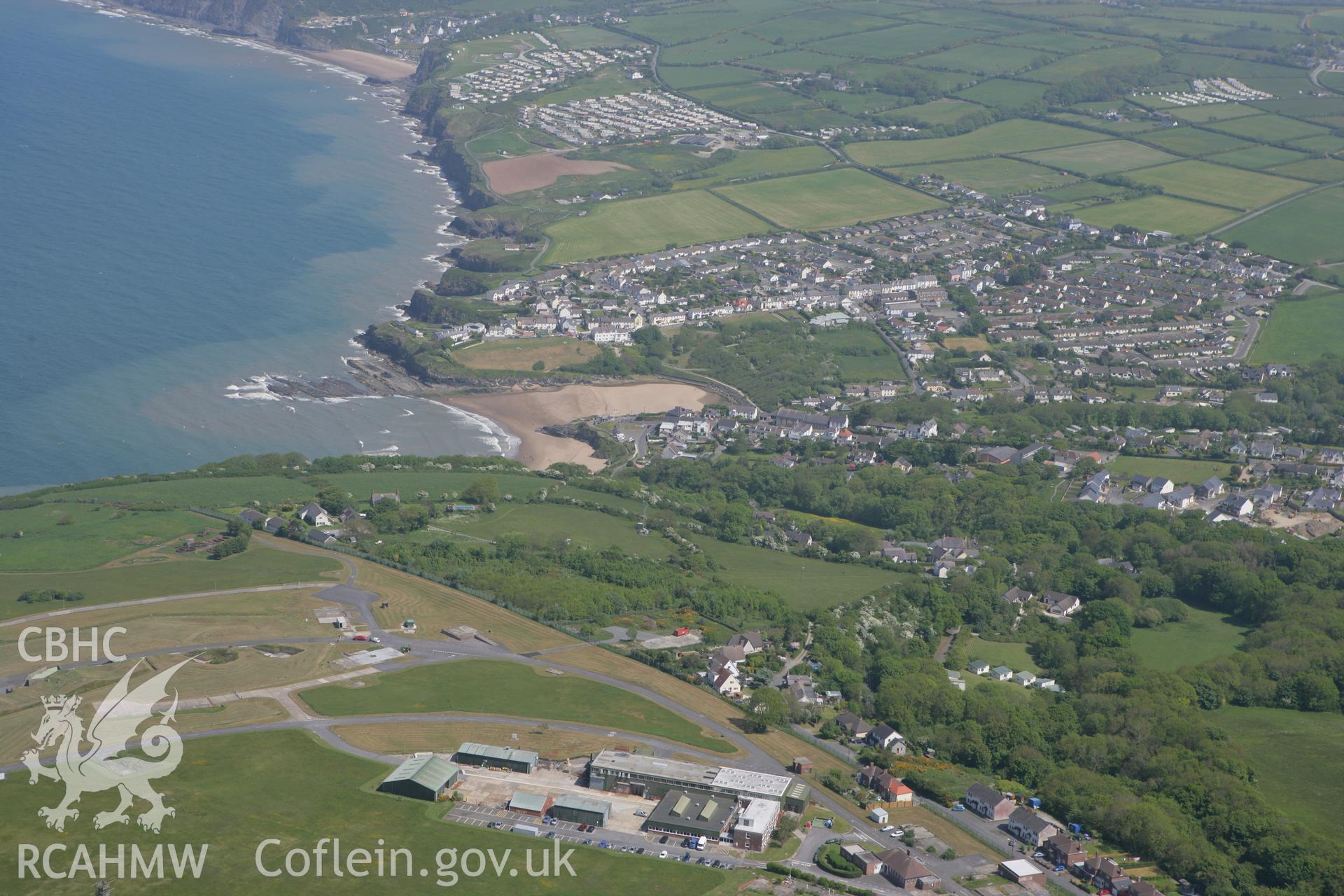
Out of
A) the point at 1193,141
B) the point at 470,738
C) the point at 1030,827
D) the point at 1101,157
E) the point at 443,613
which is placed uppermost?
Answer: the point at 1193,141

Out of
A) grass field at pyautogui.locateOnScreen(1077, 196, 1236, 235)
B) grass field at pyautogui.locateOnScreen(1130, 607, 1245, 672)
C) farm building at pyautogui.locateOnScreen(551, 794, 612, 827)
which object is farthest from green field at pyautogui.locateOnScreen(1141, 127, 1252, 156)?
farm building at pyautogui.locateOnScreen(551, 794, 612, 827)

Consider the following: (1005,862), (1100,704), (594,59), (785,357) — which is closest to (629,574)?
(1100,704)

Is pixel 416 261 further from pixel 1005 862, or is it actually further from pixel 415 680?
pixel 1005 862

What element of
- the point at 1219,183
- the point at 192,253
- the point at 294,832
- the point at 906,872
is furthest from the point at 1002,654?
the point at 1219,183

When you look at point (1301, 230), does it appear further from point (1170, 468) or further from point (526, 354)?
point (526, 354)

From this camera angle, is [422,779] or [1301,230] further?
[1301,230]

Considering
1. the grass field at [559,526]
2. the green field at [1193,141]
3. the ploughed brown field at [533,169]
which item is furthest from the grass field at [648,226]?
the grass field at [559,526]
